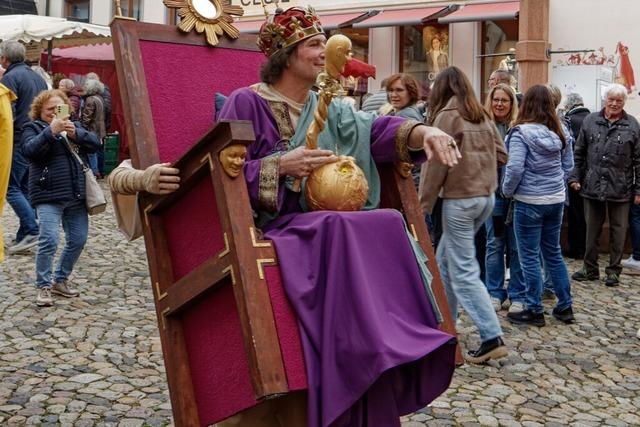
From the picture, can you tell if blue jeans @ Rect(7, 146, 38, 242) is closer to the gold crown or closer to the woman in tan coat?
the woman in tan coat

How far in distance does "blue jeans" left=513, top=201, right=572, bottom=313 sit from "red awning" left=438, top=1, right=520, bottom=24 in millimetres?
9086

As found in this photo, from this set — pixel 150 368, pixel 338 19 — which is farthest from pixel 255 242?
pixel 338 19

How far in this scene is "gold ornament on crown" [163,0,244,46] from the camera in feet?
11.8

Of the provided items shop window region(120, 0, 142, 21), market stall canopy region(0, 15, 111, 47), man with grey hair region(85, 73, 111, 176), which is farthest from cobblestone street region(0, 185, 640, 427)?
shop window region(120, 0, 142, 21)

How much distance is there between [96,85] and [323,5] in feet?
21.1

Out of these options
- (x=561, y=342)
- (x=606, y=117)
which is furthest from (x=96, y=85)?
(x=561, y=342)

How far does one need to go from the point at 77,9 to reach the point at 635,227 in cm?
1783

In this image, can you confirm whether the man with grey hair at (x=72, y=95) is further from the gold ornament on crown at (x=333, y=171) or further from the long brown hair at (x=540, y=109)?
the gold ornament on crown at (x=333, y=171)

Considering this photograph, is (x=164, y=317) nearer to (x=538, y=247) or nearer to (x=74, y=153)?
(x=74, y=153)

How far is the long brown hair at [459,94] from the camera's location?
205 inches

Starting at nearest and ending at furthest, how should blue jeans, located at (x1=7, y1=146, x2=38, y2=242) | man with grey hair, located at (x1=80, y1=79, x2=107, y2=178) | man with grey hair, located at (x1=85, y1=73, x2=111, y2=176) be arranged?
blue jeans, located at (x1=7, y1=146, x2=38, y2=242), man with grey hair, located at (x1=80, y1=79, x2=107, y2=178), man with grey hair, located at (x1=85, y1=73, x2=111, y2=176)

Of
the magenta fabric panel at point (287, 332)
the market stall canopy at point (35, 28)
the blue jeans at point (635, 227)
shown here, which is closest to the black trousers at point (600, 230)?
the blue jeans at point (635, 227)

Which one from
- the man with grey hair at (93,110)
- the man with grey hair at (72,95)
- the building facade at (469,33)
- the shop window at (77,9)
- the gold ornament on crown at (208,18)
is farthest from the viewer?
the shop window at (77,9)

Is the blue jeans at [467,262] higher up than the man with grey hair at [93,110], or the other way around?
the man with grey hair at [93,110]
